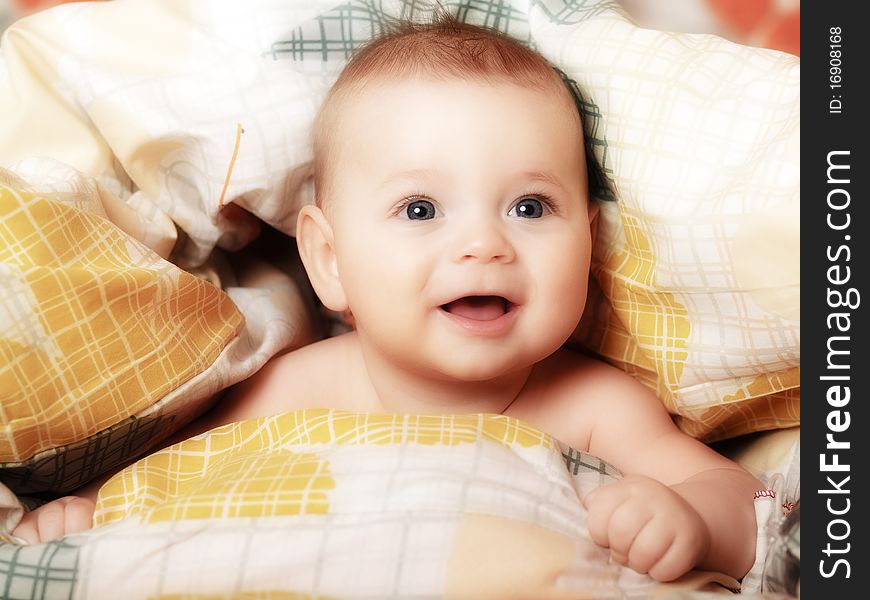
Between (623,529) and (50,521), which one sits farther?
(50,521)

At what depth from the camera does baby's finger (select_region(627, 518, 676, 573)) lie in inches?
30.2

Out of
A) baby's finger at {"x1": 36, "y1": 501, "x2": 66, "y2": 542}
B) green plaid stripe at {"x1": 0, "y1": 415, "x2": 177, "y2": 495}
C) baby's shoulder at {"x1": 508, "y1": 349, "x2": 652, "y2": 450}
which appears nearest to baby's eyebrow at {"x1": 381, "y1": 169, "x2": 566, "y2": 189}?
baby's shoulder at {"x1": 508, "y1": 349, "x2": 652, "y2": 450}

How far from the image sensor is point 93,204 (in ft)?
3.42

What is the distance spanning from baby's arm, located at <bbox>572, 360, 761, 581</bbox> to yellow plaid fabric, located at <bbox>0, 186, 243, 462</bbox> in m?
0.47

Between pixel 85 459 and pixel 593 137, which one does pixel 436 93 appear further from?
pixel 85 459

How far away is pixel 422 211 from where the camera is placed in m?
1.00

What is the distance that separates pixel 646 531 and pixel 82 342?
55 cm

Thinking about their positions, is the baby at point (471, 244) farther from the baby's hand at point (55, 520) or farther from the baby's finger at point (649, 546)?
the baby's finger at point (649, 546)

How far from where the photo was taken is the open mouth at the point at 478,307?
0.98 m

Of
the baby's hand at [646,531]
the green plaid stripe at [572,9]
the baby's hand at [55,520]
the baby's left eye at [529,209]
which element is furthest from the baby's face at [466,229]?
the baby's hand at [55,520]

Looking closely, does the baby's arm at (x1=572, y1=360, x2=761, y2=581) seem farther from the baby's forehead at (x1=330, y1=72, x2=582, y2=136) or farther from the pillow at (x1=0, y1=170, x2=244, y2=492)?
the pillow at (x1=0, y1=170, x2=244, y2=492)

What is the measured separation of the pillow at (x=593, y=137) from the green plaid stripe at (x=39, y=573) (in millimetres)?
501

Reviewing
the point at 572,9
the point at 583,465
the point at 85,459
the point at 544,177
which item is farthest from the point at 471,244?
the point at 85,459
